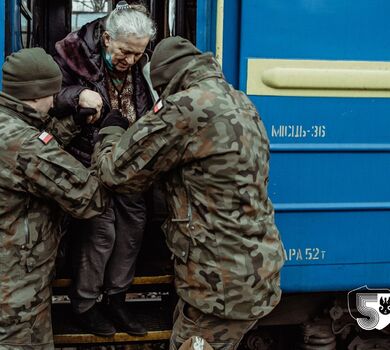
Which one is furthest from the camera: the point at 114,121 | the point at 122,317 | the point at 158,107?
the point at 122,317

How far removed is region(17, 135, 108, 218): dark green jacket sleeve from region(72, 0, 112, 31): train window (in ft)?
6.41

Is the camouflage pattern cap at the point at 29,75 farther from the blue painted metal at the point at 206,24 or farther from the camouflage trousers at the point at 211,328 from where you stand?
the camouflage trousers at the point at 211,328

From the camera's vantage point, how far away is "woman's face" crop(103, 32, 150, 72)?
2.89 meters

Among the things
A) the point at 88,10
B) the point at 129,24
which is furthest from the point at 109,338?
the point at 88,10

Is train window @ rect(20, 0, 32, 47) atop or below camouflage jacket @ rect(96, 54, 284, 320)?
atop

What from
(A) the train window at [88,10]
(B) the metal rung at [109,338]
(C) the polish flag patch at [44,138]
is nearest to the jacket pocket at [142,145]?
(C) the polish flag patch at [44,138]

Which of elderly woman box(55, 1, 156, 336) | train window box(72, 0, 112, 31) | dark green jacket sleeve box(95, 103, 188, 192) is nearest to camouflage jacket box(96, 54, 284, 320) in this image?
dark green jacket sleeve box(95, 103, 188, 192)

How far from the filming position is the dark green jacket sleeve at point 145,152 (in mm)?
2420

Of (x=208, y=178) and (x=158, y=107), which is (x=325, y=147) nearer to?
(x=208, y=178)

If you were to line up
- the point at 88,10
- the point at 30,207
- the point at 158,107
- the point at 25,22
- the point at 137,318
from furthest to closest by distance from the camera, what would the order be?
the point at 88,10, the point at 25,22, the point at 137,318, the point at 30,207, the point at 158,107

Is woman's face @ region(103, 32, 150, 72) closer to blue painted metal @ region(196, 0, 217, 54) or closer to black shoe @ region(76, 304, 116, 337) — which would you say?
blue painted metal @ region(196, 0, 217, 54)

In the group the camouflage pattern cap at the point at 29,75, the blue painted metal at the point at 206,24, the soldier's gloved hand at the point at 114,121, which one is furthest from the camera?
the blue painted metal at the point at 206,24

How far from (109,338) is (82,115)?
973 mm

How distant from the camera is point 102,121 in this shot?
116 inches
